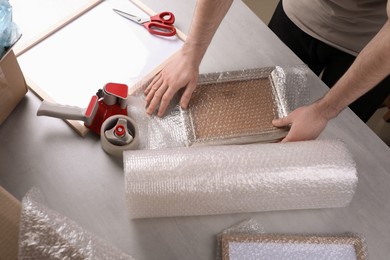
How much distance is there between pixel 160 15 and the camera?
Answer: 93 centimetres

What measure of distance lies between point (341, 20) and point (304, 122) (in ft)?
1.03

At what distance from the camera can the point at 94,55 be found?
0.86m

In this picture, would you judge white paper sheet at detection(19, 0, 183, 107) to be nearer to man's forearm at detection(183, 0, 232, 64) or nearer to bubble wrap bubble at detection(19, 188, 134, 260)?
man's forearm at detection(183, 0, 232, 64)

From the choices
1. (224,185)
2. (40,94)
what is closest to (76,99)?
(40,94)

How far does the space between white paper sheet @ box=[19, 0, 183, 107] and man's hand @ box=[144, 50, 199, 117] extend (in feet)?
0.17

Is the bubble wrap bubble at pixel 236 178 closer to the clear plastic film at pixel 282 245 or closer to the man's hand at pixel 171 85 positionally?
the clear plastic film at pixel 282 245

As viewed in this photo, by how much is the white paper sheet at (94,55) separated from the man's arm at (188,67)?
0.06 meters

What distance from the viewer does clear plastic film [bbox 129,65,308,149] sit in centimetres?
79

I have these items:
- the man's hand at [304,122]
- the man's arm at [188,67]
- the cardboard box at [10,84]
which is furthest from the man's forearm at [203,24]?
the cardboard box at [10,84]

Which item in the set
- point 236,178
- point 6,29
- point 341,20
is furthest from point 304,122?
point 6,29

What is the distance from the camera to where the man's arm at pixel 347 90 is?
699 millimetres

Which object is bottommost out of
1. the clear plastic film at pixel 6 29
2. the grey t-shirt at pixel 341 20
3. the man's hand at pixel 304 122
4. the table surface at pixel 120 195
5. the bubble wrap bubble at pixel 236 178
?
the table surface at pixel 120 195

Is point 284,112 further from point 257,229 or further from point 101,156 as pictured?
point 101,156

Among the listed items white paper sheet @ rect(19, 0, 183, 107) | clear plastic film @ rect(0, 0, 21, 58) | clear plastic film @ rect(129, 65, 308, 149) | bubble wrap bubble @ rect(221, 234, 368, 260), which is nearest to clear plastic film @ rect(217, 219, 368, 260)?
bubble wrap bubble @ rect(221, 234, 368, 260)
